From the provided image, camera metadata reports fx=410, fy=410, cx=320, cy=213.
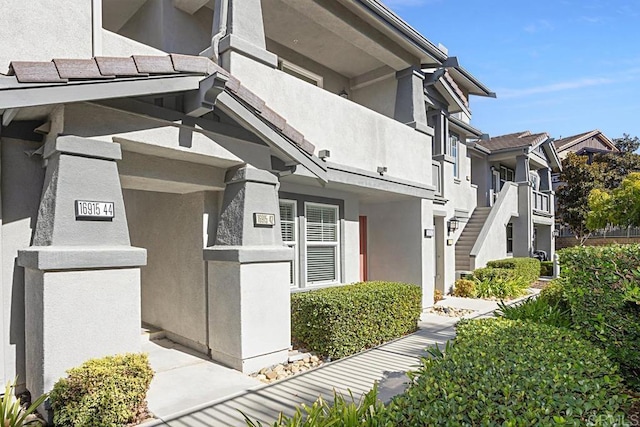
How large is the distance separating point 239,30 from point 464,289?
1261 cm

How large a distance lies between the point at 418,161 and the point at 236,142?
7.02 meters

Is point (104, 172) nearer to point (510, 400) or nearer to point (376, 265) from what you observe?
point (510, 400)

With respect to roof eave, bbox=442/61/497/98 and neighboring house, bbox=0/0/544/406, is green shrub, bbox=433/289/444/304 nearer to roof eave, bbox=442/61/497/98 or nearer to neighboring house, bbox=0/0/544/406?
neighboring house, bbox=0/0/544/406

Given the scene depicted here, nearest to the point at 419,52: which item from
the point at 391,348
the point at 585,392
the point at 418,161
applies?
the point at 418,161

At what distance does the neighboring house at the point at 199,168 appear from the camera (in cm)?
510

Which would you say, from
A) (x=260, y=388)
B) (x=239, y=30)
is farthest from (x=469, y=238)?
(x=260, y=388)

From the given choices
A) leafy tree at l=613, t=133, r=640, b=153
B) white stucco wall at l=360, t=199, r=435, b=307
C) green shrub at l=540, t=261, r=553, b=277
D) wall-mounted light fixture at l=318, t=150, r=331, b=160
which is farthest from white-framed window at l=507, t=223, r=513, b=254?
wall-mounted light fixture at l=318, t=150, r=331, b=160

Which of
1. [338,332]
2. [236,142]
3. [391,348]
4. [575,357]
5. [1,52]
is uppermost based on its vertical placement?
[1,52]

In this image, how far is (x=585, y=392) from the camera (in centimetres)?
345

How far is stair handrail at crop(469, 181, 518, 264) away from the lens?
61.1 feet

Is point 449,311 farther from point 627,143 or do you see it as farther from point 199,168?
point 627,143

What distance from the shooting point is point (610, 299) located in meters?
5.73

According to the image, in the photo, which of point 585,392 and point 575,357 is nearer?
point 585,392

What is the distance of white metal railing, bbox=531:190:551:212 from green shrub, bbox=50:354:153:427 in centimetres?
2323
